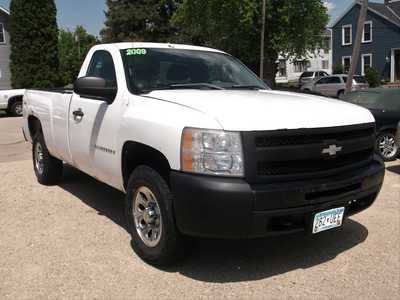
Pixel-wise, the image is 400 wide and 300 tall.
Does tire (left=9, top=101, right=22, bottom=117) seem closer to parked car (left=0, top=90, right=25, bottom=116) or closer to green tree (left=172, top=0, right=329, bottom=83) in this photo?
parked car (left=0, top=90, right=25, bottom=116)

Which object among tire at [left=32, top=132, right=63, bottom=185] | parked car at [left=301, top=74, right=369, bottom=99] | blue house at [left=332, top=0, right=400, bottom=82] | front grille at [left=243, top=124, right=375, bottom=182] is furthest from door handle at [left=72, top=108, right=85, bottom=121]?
blue house at [left=332, top=0, right=400, bottom=82]

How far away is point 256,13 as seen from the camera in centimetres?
2923

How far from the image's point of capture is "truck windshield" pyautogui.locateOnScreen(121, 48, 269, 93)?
182 inches

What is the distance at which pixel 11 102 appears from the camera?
790 inches

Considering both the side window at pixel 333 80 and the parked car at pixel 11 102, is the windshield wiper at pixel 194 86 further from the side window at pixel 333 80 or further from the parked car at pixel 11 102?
the side window at pixel 333 80

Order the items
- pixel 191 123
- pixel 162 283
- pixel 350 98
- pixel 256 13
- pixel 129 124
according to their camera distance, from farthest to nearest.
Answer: pixel 256 13
pixel 350 98
pixel 129 124
pixel 162 283
pixel 191 123

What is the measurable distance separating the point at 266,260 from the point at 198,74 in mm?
1943

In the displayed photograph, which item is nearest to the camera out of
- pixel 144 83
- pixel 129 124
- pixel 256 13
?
pixel 129 124

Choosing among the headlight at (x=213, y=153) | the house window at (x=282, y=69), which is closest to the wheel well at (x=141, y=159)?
the headlight at (x=213, y=153)

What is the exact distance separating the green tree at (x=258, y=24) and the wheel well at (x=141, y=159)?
83.9 ft

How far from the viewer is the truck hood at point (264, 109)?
3.50m

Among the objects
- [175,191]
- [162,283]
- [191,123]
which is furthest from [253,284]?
[191,123]

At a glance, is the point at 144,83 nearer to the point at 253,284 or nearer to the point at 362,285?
the point at 253,284

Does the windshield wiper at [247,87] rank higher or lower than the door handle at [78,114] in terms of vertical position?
higher
